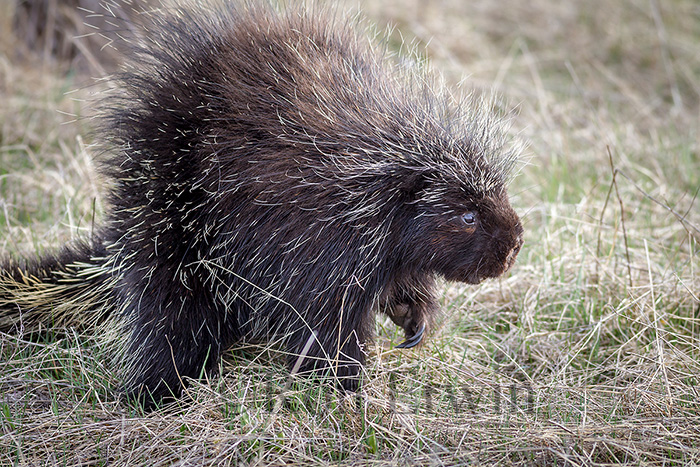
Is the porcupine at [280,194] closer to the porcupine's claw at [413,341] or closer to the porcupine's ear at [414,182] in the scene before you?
the porcupine's ear at [414,182]

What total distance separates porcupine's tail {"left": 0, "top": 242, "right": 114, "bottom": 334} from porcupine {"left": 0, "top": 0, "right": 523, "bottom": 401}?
0.94ft

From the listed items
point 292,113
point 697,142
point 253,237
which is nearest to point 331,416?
point 253,237

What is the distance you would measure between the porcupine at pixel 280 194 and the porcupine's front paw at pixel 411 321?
0.25m

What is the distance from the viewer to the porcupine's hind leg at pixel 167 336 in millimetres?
3350

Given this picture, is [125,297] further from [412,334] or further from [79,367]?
[412,334]

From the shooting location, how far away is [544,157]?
6.05 m

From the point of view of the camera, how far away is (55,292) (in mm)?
3775

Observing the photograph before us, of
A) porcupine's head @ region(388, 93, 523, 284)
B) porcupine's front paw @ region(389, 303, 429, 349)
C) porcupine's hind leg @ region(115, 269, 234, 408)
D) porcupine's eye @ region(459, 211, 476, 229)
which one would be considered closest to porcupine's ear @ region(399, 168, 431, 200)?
porcupine's head @ region(388, 93, 523, 284)

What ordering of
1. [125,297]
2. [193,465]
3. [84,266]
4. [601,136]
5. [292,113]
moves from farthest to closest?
[601,136], [84,266], [125,297], [292,113], [193,465]

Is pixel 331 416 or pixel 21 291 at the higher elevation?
pixel 21 291

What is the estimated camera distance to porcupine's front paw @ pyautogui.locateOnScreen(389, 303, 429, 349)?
12.1 feet

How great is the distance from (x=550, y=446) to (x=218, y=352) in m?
1.68

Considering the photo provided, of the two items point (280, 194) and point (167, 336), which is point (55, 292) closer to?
point (167, 336)

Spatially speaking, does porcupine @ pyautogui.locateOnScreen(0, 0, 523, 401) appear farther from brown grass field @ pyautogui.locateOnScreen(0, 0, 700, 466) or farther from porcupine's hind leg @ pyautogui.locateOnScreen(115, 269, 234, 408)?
brown grass field @ pyautogui.locateOnScreen(0, 0, 700, 466)
